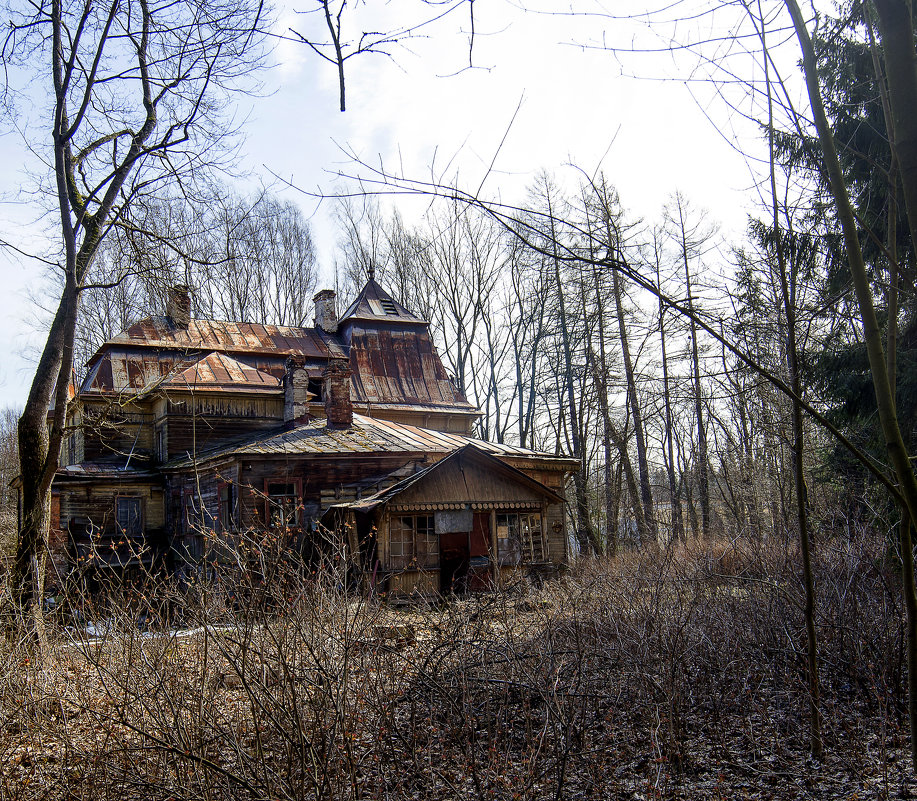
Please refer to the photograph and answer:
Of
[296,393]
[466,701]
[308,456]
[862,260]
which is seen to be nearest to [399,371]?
[296,393]

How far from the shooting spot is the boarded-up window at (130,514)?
23.1m

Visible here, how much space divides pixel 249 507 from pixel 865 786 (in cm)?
1598

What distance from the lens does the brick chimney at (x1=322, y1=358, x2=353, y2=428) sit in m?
21.7

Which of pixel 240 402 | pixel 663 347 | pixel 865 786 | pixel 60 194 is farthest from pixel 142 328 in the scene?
pixel 865 786

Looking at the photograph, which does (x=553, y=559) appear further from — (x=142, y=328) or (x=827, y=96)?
(x=142, y=328)

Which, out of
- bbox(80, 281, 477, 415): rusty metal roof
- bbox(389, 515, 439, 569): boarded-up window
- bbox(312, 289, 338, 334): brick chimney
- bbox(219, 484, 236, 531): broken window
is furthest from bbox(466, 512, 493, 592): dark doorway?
bbox(312, 289, 338, 334): brick chimney

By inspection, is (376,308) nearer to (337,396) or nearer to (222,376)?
(222,376)

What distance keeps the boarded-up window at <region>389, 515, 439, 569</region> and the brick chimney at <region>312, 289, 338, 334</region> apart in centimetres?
1606

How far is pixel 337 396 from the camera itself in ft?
71.1

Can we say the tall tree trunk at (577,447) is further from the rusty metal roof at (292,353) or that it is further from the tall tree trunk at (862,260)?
the tall tree trunk at (862,260)

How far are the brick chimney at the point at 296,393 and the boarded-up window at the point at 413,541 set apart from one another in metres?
6.33

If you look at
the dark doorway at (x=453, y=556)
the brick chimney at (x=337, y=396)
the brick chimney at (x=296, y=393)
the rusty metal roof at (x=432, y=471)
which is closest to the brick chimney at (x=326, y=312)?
the brick chimney at (x=296, y=393)

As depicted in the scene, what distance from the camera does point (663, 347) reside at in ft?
86.4

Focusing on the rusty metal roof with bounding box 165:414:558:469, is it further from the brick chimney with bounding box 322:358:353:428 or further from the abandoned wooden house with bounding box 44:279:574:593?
the brick chimney with bounding box 322:358:353:428
